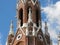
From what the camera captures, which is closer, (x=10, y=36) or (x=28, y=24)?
(x=28, y=24)

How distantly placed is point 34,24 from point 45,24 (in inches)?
144

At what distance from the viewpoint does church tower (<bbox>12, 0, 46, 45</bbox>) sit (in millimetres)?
58237

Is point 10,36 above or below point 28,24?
below

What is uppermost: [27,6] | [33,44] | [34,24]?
[27,6]

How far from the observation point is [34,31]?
58500 mm

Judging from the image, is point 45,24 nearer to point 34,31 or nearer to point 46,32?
point 46,32

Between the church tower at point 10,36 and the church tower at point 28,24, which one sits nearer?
the church tower at point 28,24

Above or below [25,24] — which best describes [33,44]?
below

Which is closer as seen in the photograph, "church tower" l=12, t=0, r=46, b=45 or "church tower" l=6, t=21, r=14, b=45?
"church tower" l=12, t=0, r=46, b=45

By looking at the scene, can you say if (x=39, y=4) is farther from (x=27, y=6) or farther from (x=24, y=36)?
(x=24, y=36)

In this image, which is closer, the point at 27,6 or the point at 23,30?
the point at 23,30

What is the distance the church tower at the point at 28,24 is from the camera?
58237mm

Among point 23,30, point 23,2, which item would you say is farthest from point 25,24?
point 23,2

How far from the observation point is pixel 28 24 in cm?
5956
